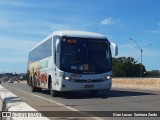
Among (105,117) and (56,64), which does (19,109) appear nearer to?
(105,117)

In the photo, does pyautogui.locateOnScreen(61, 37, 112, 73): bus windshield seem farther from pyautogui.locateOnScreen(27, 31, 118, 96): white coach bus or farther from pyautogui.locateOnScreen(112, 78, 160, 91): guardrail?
pyautogui.locateOnScreen(112, 78, 160, 91): guardrail

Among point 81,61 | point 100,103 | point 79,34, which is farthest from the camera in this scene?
point 79,34

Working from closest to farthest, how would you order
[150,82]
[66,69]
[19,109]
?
[19,109] → [66,69] → [150,82]

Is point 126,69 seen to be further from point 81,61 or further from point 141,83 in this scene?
point 81,61

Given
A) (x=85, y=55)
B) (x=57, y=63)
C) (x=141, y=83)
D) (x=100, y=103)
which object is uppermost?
(x=85, y=55)

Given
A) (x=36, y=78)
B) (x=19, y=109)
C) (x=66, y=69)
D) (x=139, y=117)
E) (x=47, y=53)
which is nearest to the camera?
(x=19, y=109)

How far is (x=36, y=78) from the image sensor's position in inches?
1260

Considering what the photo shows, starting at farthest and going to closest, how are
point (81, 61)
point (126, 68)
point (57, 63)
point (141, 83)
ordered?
point (126, 68), point (141, 83), point (57, 63), point (81, 61)

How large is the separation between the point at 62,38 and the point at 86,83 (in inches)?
107

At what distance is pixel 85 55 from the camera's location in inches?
887

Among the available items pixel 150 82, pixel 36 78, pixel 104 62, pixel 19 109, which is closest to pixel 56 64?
pixel 104 62

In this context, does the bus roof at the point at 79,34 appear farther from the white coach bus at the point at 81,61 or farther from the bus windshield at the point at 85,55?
the bus windshield at the point at 85,55

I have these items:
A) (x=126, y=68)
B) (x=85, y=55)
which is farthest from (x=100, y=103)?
(x=126, y=68)

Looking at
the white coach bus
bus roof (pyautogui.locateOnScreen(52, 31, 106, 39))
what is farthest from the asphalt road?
bus roof (pyautogui.locateOnScreen(52, 31, 106, 39))
